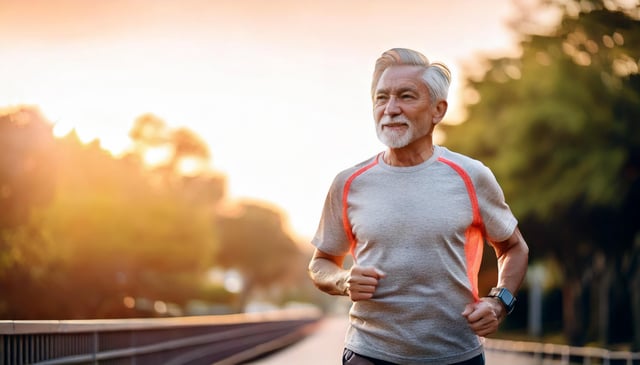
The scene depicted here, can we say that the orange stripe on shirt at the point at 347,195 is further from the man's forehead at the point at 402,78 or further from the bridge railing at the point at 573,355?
the bridge railing at the point at 573,355

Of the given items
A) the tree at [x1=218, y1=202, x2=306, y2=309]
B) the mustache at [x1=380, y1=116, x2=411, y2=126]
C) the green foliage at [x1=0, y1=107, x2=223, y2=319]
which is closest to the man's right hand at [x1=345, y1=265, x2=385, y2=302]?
the mustache at [x1=380, y1=116, x2=411, y2=126]

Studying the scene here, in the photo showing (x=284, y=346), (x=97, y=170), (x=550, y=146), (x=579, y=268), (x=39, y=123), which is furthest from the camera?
(x=97, y=170)

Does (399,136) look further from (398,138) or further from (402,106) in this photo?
(402,106)

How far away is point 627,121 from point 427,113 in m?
29.2

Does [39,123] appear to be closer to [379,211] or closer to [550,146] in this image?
[550,146]

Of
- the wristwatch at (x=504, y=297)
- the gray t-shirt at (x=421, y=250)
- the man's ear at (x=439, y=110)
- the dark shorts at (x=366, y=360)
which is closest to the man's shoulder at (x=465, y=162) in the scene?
the gray t-shirt at (x=421, y=250)

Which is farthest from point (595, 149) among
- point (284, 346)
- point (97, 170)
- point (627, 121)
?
point (97, 170)

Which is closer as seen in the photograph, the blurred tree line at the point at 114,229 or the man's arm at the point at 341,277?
the man's arm at the point at 341,277

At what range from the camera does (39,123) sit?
42.2m

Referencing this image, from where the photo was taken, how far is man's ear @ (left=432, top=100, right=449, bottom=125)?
5.16m

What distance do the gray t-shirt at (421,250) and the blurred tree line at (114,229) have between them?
24954 mm

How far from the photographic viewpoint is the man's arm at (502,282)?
4.91m

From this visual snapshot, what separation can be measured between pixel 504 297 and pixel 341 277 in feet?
2.04

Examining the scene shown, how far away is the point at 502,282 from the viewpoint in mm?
5188
